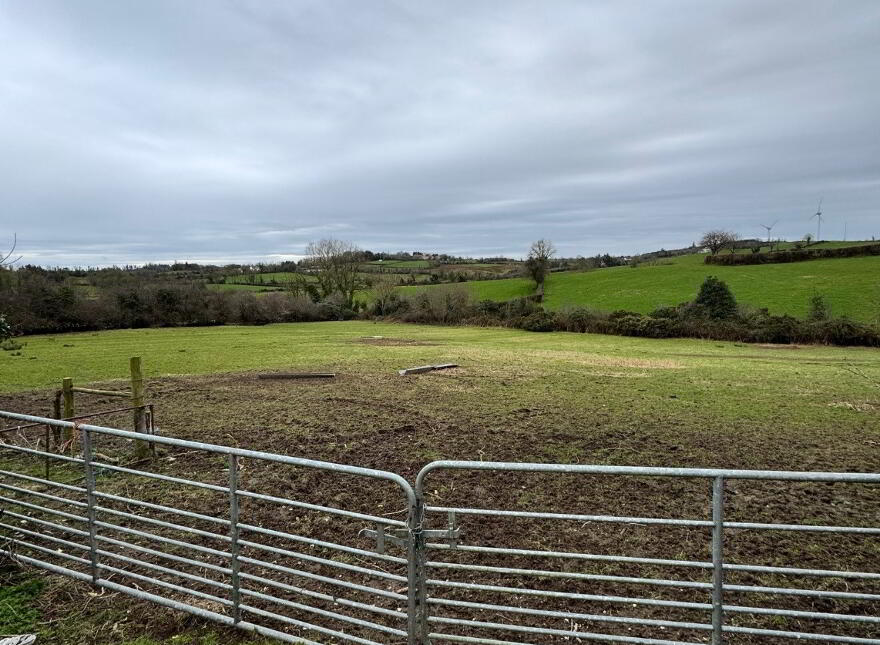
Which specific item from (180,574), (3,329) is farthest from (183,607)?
(3,329)

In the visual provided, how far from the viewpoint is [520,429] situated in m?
11.8

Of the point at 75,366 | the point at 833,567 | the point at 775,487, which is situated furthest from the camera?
the point at 75,366

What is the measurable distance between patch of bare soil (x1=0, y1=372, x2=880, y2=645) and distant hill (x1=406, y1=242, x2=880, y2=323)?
42.7m

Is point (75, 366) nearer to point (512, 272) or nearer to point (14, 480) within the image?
point (14, 480)

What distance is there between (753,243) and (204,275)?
3498 inches

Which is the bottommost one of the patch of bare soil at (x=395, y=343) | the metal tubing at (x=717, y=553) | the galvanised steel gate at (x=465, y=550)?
the patch of bare soil at (x=395, y=343)

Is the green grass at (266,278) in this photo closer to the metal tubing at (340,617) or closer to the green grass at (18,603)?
the green grass at (18,603)

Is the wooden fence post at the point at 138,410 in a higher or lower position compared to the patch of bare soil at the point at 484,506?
higher

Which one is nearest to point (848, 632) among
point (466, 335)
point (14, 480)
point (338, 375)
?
point (14, 480)

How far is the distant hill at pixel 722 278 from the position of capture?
49.6 metres

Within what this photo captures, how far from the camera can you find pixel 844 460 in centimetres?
968

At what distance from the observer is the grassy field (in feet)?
17.6

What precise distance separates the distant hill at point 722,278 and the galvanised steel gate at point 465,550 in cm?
4628

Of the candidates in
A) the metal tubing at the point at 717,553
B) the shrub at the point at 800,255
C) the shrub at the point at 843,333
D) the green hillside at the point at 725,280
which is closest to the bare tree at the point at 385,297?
the green hillside at the point at 725,280
